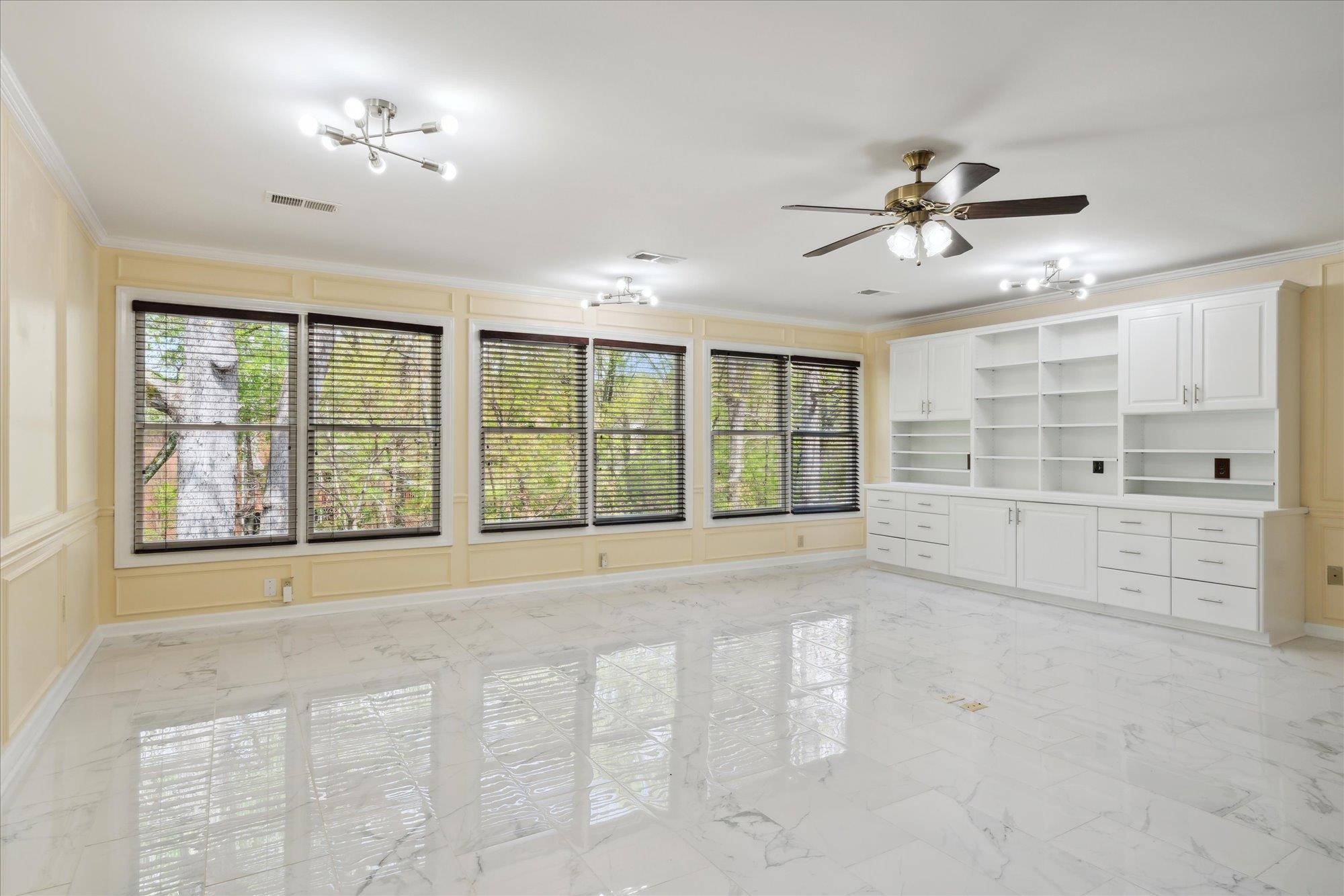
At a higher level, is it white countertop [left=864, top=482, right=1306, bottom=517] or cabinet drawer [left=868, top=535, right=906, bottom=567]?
white countertop [left=864, top=482, right=1306, bottom=517]

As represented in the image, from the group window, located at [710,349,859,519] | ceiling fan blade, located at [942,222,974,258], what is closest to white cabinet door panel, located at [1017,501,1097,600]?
window, located at [710,349,859,519]

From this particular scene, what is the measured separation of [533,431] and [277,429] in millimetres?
1985

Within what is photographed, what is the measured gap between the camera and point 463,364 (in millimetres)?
5938

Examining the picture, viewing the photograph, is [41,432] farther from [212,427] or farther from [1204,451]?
[1204,451]

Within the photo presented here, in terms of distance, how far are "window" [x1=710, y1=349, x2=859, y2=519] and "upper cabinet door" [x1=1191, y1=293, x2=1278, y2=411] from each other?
345 cm

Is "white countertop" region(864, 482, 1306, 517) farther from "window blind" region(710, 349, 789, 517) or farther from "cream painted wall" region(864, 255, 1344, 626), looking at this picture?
"window blind" region(710, 349, 789, 517)

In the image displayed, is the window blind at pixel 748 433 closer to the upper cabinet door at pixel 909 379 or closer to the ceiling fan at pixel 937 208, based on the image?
the upper cabinet door at pixel 909 379

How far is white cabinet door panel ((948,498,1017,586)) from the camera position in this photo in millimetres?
6152

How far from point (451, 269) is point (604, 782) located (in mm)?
4220

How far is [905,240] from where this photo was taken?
3.44 meters

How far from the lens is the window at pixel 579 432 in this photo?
6.12 meters

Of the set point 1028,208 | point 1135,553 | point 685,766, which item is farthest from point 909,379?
point 685,766

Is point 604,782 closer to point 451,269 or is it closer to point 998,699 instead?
point 998,699

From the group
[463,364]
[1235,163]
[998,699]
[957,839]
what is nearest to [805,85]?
[1235,163]
